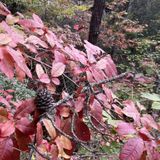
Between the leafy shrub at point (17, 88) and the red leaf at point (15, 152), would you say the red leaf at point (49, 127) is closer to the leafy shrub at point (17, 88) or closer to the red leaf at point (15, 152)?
the red leaf at point (15, 152)

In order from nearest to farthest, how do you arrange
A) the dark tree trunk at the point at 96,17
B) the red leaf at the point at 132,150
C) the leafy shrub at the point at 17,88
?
the red leaf at the point at 132,150
the leafy shrub at the point at 17,88
the dark tree trunk at the point at 96,17

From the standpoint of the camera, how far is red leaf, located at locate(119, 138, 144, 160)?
851 millimetres

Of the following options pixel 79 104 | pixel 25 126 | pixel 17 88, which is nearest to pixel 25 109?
pixel 25 126

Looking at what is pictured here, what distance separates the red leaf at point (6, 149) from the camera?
89cm

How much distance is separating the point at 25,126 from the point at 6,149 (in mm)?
78

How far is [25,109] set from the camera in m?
0.95

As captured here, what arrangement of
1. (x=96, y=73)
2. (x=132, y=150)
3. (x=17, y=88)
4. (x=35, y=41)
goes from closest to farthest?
(x=132, y=150)
(x=96, y=73)
(x=35, y=41)
(x=17, y=88)

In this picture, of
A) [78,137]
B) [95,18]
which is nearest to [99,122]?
[78,137]

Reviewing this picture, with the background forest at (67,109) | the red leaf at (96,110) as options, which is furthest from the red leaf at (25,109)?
the red leaf at (96,110)

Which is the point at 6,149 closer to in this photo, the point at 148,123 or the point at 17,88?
the point at 148,123

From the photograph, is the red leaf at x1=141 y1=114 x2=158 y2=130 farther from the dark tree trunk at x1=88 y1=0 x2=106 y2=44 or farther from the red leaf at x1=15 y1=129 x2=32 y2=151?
the dark tree trunk at x1=88 y1=0 x2=106 y2=44

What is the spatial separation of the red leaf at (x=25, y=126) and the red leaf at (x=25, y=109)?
0.06ft

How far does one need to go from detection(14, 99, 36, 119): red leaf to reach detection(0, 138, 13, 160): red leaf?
72 millimetres

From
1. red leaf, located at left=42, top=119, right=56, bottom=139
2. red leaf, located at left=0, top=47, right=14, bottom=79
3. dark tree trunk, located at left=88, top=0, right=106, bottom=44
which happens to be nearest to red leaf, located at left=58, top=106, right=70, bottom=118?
red leaf, located at left=42, top=119, right=56, bottom=139
